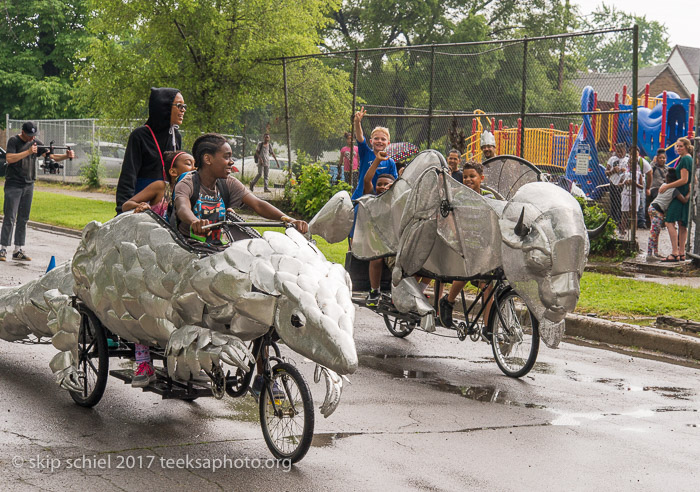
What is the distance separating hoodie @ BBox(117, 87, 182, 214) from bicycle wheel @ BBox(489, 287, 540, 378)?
122 inches

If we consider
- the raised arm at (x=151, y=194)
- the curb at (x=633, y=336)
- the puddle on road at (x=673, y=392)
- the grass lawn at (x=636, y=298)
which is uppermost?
the raised arm at (x=151, y=194)

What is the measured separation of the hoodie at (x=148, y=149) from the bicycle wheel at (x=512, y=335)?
3105 millimetres

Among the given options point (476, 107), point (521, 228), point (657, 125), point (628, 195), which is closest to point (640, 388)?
point (521, 228)

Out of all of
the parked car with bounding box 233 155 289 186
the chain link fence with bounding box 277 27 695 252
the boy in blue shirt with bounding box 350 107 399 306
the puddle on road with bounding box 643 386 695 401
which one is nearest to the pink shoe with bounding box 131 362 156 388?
the boy in blue shirt with bounding box 350 107 399 306

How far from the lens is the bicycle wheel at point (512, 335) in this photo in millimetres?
7941

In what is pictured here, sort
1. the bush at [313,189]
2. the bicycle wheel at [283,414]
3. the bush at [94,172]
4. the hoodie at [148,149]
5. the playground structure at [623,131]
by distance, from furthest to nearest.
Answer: the bush at [94,172]
the playground structure at [623,131]
the bush at [313,189]
the hoodie at [148,149]
the bicycle wheel at [283,414]

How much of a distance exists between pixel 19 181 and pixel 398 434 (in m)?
9.53

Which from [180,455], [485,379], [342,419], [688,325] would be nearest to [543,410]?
[485,379]

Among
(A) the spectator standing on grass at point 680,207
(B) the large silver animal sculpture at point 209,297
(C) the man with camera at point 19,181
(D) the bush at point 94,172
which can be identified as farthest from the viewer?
(D) the bush at point 94,172

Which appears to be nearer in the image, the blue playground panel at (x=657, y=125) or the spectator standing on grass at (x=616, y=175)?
the spectator standing on grass at (x=616, y=175)

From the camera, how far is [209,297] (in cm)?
531

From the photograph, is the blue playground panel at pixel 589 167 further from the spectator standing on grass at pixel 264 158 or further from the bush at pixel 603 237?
the spectator standing on grass at pixel 264 158

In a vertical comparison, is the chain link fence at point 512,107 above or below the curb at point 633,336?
above

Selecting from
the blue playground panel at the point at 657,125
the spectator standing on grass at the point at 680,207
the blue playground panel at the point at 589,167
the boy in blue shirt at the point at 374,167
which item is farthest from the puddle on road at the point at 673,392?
the blue playground panel at the point at 657,125
